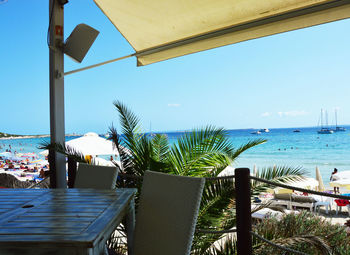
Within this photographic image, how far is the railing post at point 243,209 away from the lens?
2182 mm

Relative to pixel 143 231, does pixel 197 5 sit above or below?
above

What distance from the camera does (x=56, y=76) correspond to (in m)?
3.83

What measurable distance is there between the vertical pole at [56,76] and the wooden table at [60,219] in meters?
1.78

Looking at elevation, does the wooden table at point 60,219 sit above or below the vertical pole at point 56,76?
below

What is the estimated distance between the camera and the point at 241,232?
7.32 ft

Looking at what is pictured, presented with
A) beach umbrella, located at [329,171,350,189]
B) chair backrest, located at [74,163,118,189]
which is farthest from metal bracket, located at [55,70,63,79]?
beach umbrella, located at [329,171,350,189]

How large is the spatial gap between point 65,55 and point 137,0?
1.30 meters

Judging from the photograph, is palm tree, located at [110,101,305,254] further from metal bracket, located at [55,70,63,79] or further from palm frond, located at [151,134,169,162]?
metal bracket, located at [55,70,63,79]

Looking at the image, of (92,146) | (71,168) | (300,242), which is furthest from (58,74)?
(92,146)

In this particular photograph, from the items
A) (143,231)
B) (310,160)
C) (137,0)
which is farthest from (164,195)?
(310,160)

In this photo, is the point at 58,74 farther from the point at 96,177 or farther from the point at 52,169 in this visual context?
the point at 96,177

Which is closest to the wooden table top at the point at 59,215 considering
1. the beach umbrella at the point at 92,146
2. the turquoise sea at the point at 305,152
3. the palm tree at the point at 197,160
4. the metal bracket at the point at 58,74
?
the palm tree at the point at 197,160

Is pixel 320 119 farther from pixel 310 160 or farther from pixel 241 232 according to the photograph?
pixel 241 232

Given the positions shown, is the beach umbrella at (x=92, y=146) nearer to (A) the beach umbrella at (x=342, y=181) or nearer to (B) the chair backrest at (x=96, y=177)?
(B) the chair backrest at (x=96, y=177)
